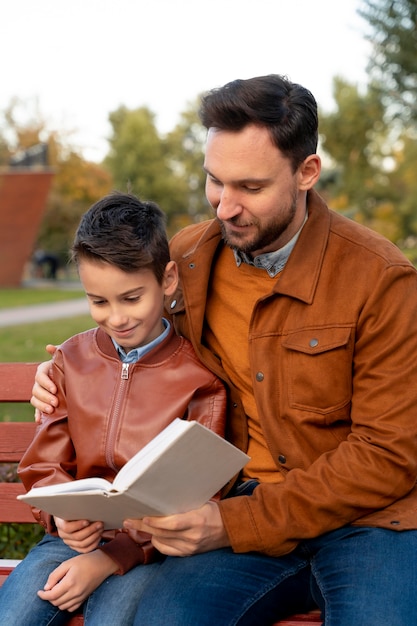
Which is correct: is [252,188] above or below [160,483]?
above

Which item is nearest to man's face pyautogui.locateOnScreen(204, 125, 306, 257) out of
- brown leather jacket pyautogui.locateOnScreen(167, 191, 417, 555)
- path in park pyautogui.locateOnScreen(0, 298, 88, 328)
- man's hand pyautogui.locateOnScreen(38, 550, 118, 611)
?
brown leather jacket pyautogui.locateOnScreen(167, 191, 417, 555)

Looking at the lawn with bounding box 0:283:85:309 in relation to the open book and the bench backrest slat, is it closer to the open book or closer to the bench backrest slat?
the bench backrest slat

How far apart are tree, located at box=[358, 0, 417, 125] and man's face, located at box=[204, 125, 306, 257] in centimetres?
424

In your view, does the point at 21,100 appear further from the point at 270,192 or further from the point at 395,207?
the point at 270,192

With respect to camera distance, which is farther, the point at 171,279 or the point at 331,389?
the point at 171,279

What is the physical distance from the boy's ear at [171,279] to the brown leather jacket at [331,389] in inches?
5.8

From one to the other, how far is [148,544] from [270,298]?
86cm

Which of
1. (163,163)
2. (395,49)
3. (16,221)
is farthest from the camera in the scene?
(163,163)

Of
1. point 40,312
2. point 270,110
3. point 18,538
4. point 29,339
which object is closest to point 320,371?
point 270,110

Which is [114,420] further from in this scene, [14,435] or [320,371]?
[14,435]

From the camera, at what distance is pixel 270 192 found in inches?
106

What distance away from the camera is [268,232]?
8.98ft

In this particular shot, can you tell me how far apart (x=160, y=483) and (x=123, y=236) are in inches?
33.6

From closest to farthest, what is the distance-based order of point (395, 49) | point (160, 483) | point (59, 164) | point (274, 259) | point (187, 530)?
1. point (160, 483)
2. point (187, 530)
3. point (274, 259)
4. point (395, 49)
5. point (59, 164)
